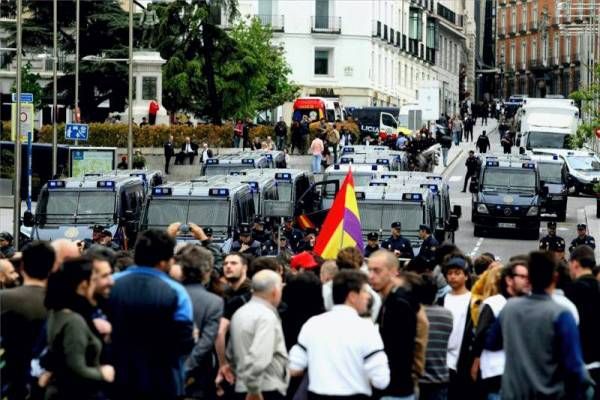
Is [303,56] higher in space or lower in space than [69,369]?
higher

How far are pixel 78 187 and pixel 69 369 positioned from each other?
86.6 feet

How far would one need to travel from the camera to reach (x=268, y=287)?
13648 millimetres

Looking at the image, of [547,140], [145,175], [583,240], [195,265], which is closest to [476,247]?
[145,175]

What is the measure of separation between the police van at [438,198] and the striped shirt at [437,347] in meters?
18.0

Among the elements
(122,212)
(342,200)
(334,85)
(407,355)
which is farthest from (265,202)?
(334,85)

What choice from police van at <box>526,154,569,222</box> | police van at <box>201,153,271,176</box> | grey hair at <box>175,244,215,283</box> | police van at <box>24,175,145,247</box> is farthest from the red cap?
police van at <box>526,154,569,222</box>

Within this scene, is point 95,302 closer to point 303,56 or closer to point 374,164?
point 374,164

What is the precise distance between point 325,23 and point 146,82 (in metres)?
35.7

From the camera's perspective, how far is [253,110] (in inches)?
3322

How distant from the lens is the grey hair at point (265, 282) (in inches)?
537

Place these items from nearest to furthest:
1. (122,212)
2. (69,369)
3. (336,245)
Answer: (69,369) → (336,245) → (122,212)

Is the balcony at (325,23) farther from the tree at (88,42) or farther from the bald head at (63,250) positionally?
the bald head at (63,250)

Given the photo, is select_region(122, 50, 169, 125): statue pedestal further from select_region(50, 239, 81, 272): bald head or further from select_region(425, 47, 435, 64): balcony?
select_region(50, 239, 81, 272): bald head

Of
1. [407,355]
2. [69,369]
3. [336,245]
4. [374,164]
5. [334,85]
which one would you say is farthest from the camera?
[334,85]
